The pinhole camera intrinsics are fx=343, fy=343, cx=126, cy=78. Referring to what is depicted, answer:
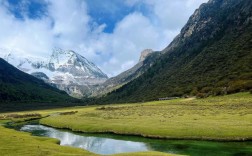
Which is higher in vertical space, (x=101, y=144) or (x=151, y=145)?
(x=101, y=144)

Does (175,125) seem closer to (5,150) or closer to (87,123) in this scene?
(87,123)

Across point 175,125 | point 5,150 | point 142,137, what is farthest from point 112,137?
point 5,150

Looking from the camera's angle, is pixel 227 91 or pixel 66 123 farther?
pixel 227 91

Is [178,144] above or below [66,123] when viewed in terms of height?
below

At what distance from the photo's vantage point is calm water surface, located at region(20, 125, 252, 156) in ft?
219

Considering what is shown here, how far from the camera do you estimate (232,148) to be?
68.8 meters

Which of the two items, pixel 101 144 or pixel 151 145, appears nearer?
pixel 151 145

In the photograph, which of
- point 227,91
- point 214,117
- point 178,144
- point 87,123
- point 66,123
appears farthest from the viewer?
point 227,91

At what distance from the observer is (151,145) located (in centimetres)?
7838

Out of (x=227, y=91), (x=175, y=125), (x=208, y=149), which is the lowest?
(x=208, y=149)

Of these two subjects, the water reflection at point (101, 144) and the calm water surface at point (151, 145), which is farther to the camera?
the water reflection at point (101, 144)

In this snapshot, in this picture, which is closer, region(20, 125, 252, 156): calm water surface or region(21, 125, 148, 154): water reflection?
region(20, 125, 252, 156): calm water surface

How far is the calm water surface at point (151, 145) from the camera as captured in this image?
66.7 meters

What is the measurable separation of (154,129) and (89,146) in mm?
19881
